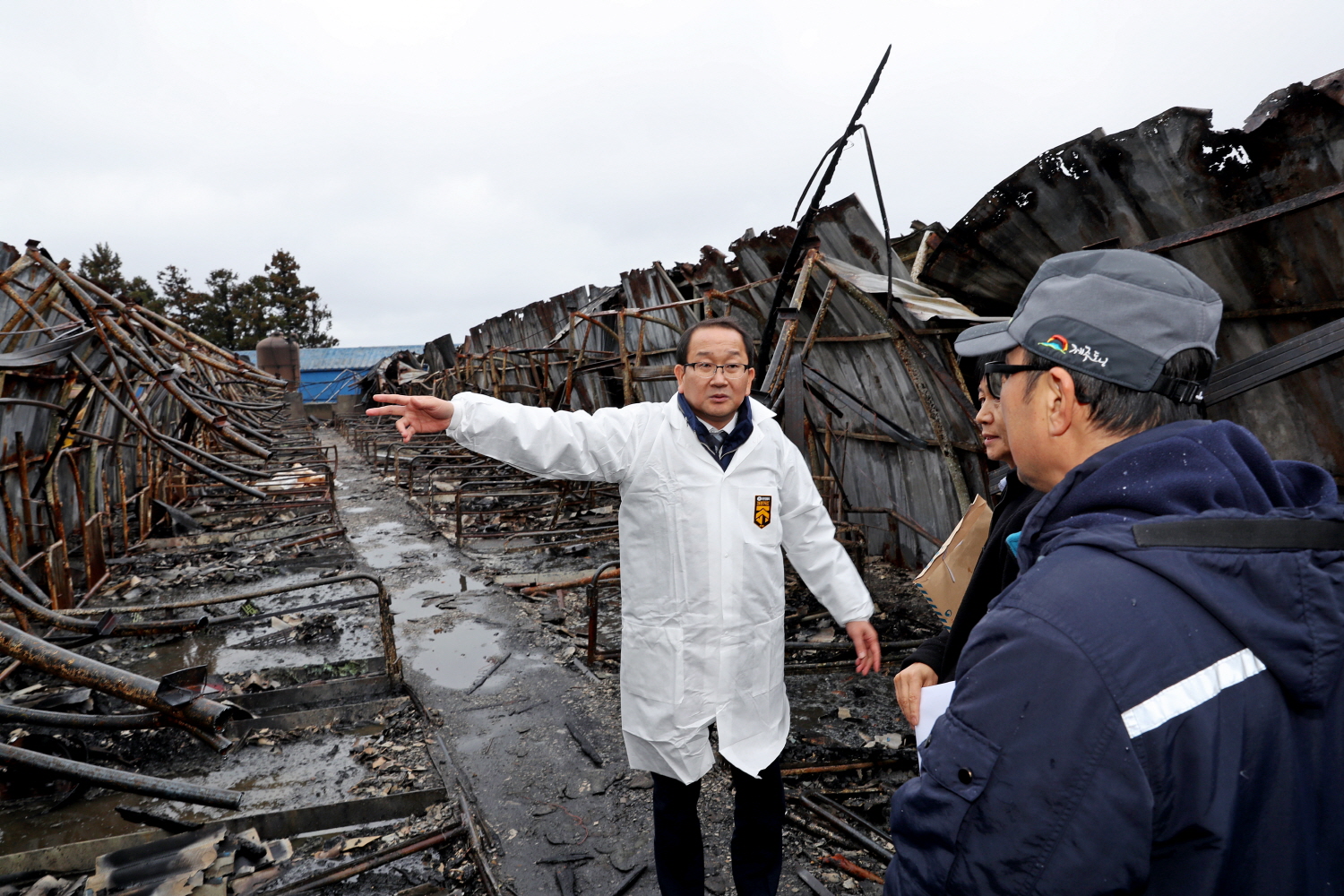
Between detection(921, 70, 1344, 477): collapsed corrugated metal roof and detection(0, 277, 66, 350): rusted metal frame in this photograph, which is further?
detection(0, 277, 66, 350): rusted metal frame

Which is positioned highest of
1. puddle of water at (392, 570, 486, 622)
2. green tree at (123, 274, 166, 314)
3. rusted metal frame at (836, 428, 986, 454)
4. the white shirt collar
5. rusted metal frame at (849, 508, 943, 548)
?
green tree at (123, 274, 166, 314)

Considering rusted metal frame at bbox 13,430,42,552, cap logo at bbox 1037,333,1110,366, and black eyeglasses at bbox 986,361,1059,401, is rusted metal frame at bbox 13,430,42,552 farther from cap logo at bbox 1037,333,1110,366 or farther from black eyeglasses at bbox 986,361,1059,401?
cap logo at bbox 1037,333,1110,366

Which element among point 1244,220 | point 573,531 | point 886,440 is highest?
point 1244,220

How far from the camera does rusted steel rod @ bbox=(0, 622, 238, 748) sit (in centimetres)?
257

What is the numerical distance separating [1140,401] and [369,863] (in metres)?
3.57

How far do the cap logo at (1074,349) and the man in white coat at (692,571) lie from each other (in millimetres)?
1527

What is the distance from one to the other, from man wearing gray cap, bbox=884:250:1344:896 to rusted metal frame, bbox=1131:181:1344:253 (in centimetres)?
233

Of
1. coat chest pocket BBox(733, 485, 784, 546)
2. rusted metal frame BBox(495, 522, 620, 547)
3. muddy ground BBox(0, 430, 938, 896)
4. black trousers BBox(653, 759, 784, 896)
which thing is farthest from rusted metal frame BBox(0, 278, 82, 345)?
black trousers BBox(653, 759, 784, 896)

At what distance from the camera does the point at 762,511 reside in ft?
8.90

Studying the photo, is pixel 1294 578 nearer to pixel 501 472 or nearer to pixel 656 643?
pixel 656 643

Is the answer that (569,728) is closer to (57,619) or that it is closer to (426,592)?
(57,619)

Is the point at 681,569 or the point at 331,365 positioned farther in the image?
the point at 331,365

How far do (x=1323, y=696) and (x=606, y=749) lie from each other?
4.01m

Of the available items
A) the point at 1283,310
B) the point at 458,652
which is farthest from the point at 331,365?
the point at 1283,310
